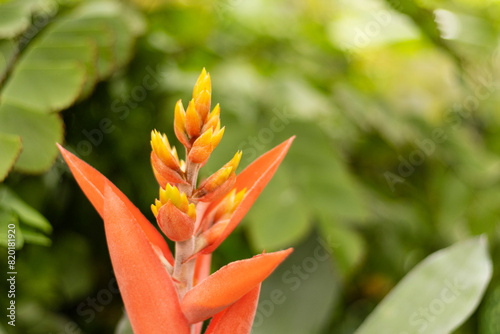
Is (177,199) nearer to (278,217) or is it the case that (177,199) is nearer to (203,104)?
(203,104)

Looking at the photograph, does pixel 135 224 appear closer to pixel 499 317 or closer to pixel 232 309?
pixel 232 309

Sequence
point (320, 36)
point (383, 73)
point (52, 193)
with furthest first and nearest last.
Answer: point (383, 73) < point (320, 36) < point (52, 193)

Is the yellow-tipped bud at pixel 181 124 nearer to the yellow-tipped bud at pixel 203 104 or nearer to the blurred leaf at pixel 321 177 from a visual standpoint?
the yellow-tipped bud at pixel 203 104

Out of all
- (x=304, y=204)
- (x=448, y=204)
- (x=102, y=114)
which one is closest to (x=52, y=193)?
(x=102, y=114)

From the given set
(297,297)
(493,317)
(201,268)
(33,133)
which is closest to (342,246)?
(297,297)

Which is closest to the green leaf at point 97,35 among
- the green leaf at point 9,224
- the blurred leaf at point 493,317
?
the green leaf at point 9,224

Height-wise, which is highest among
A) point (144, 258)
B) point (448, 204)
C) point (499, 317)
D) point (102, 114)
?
point (144, 258)

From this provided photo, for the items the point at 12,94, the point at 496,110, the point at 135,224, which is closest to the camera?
the point at 135,224
